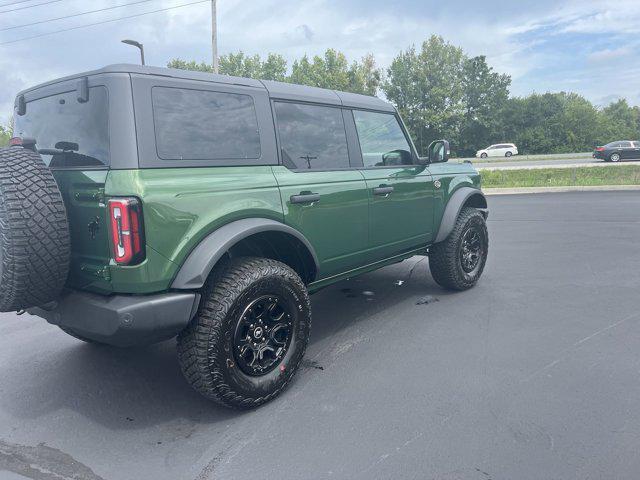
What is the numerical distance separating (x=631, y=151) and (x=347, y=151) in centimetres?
3315

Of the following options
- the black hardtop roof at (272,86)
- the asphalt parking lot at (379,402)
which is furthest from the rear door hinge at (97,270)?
the black hardtop roof at (272,86)

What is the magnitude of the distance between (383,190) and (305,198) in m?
0.96

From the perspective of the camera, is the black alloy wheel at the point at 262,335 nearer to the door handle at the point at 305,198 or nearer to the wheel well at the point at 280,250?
the wheel well at the point at 280,250

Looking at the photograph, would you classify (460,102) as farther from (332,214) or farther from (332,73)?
(332,214)

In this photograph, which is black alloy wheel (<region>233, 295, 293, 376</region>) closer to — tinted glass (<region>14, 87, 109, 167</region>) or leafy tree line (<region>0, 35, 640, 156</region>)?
tinted glass (<region>14, 87, 109, 167</region>)

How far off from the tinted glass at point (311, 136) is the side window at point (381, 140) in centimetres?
27

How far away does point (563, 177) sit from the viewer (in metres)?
18.9

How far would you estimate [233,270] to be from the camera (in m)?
2.90

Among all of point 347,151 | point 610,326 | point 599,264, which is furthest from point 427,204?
point 599,264

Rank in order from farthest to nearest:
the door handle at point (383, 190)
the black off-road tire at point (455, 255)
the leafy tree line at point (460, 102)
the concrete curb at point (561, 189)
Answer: the leafy tree line at point (460, 102) < the concrete curb at point (561, 189) < the black off-road tire at point (455, 255) < the door handle at point (383, 190)

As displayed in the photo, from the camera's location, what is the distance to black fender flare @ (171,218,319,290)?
8.75 ft

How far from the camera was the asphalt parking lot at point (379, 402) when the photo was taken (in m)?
2.45

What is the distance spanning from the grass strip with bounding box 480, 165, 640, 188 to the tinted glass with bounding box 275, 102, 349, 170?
15.2m

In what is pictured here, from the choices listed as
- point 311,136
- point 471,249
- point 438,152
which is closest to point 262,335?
point 311,136
